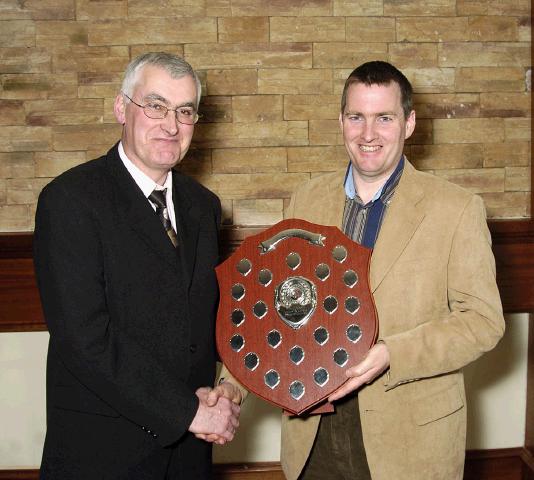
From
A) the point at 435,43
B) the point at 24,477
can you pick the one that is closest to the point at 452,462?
the point at 435,43

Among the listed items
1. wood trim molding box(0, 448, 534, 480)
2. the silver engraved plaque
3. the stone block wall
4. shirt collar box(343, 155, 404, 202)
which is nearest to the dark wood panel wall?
wood trim molding box(0, 448, 534, 480)

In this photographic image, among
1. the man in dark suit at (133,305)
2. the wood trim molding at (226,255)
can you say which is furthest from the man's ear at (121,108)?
the wood trim molding at (226,255)

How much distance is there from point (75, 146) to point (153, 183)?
1.20 metres

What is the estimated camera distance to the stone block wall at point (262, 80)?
3.01m

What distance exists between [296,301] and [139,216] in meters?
0.48

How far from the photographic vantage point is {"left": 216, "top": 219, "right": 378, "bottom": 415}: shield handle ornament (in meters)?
1.76

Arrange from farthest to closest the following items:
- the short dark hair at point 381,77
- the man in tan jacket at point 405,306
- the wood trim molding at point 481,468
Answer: the wood trim molding at point 481,468
the short dark hair at point 381,77
the man in tan jacket at point 405,306

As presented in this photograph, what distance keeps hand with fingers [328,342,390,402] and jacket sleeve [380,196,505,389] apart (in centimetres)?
3

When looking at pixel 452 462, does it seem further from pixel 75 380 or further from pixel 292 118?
pixel 292 118

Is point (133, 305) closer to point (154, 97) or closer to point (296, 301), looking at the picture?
point (296, 301)

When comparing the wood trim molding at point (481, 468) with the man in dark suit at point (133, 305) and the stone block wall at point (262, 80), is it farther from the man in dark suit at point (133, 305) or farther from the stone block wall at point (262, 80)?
the man in dark suit at point (133, 305)

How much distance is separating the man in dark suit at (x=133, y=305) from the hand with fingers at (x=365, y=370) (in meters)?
0.35

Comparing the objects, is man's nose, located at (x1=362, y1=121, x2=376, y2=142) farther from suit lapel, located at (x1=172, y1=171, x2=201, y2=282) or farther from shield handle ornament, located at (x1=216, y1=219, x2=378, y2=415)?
suit lapel, located at (x1=172, y1=171, x2=201, y2=282)

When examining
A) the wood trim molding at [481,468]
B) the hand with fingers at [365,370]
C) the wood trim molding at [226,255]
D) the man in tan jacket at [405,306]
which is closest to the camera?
the hand with fingers at [365,370]
